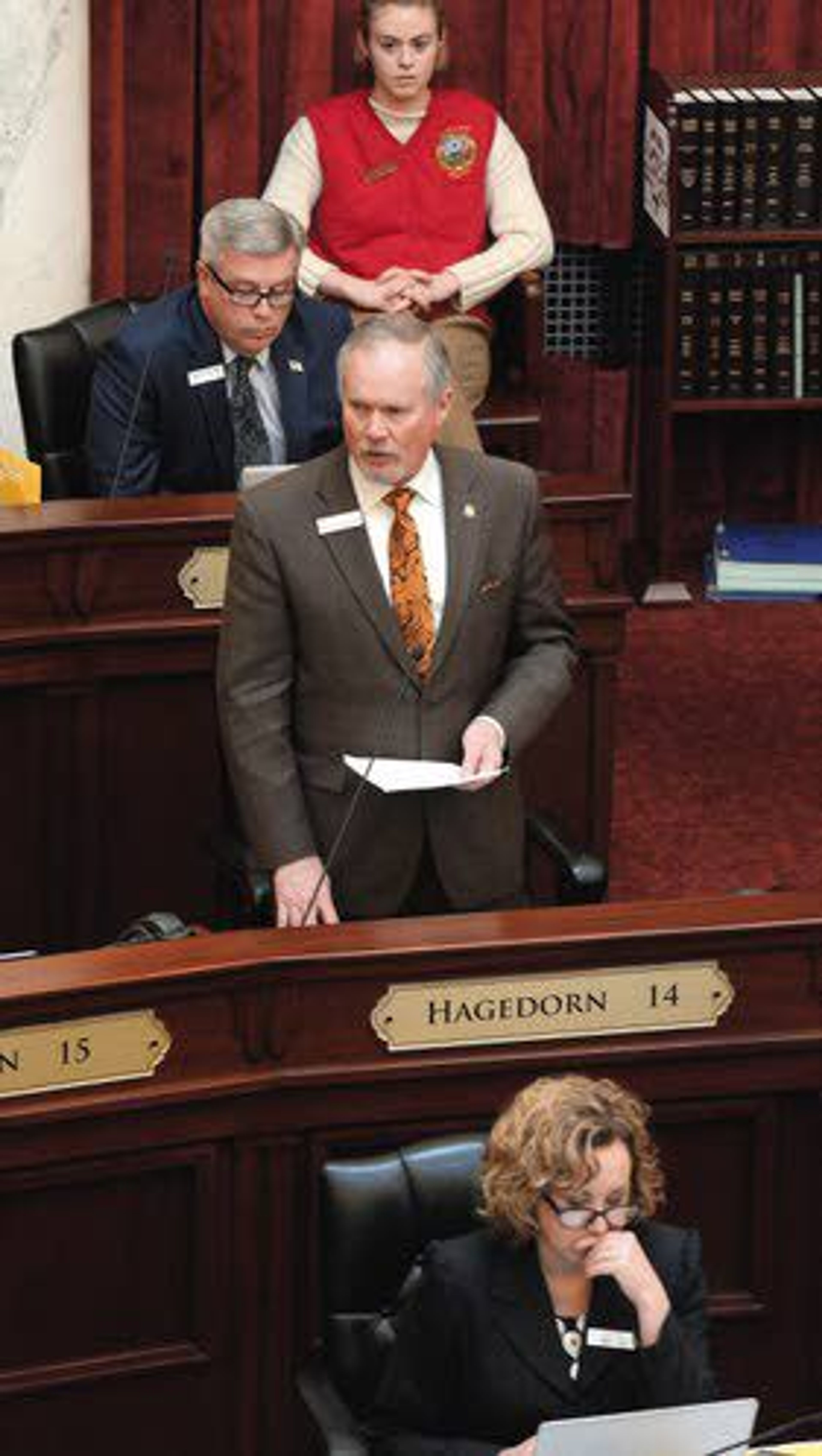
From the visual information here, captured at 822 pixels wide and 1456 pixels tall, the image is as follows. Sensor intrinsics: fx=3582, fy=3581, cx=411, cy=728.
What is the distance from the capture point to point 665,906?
505 centimetres

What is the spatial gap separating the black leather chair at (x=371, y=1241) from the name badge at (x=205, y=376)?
6.70 ft

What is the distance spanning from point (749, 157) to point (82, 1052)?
423cm

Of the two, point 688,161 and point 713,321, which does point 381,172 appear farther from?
point 713,321

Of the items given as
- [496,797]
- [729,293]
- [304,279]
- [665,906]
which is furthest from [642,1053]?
[729,293]

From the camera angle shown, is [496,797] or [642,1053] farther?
[496,797]

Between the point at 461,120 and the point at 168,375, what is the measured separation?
1.86 metres

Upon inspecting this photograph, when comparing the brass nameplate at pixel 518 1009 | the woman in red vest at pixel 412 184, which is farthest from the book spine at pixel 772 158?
the brass nameplate at pixel 518 1009

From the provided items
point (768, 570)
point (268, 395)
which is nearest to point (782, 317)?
point (768, 570)

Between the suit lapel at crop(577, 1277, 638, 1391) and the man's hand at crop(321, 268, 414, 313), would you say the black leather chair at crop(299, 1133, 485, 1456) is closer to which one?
the suit lapel at crop(577, 1277, 638, 1391)

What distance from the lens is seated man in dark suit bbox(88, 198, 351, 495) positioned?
20.1 feet

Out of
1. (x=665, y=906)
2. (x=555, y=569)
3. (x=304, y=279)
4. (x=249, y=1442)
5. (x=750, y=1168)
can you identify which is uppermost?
(x=304, y=279)

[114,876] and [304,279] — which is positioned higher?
[304,279]

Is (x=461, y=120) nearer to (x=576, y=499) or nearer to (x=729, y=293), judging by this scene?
(x=729, y=293)

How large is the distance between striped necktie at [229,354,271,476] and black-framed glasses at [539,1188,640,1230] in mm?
2326
